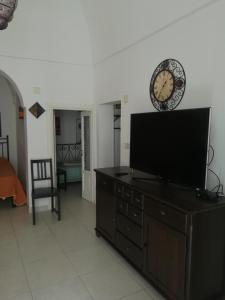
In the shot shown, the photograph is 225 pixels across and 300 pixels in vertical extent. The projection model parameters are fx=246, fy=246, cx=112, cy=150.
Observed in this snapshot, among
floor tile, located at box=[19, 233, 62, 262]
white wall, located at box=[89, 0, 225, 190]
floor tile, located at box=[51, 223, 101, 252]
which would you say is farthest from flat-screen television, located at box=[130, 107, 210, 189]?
floor tile, located at box=[19, 233, 62, 262]

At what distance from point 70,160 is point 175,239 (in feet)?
18.2

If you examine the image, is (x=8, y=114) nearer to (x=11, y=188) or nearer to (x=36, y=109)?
(x=36, y=109)

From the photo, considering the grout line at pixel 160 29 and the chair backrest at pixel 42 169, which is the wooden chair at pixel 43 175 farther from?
the grout line at pixel 160 29

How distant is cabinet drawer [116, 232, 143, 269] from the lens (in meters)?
2.63

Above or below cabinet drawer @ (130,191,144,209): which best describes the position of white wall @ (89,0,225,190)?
above

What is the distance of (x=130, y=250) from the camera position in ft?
9.18

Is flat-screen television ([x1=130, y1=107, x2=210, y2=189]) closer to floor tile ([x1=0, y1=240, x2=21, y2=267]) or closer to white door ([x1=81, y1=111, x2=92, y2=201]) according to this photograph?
floor tile ([x1=0, y1=240, x2=21, y2=267])

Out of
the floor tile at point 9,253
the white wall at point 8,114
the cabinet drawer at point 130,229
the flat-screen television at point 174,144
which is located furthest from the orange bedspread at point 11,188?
the flat-screen television at point 174,144

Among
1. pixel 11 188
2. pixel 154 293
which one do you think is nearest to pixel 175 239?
pixel 154 293

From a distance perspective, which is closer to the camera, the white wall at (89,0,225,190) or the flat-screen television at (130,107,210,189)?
the flat-screen television at (130,107,210,189)

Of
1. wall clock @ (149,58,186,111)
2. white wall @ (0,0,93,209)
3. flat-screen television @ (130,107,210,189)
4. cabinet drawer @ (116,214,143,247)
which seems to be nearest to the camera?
flat-screen television @ (130,107,210,189)

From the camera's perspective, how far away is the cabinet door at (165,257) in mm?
2070

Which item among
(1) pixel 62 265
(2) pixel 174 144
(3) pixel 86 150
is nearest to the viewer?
(2) pixel 174 144

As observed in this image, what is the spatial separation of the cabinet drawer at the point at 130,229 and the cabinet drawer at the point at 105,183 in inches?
14.8
